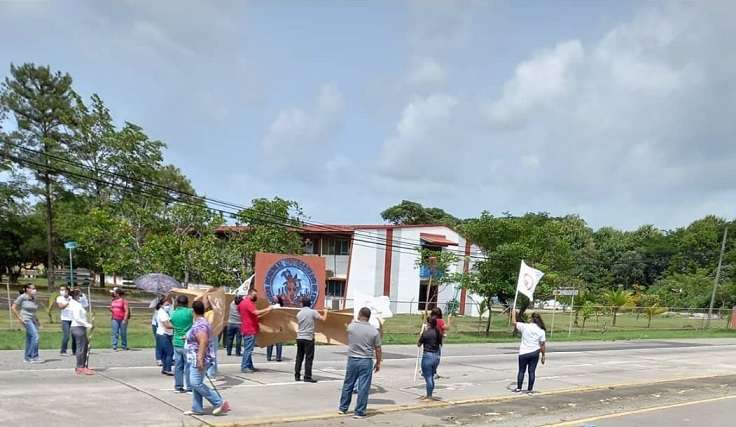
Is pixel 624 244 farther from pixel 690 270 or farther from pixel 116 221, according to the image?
pixel 116 221

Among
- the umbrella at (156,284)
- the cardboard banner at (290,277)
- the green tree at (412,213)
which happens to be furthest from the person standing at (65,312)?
the green tree at (412,213)

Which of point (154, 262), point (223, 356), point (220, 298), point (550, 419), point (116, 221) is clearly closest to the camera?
point (550, 419)

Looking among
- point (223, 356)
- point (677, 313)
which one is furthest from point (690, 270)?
point (223, 356)

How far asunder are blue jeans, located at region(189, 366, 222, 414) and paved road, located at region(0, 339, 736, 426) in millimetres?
226

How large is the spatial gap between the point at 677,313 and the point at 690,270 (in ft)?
97.6

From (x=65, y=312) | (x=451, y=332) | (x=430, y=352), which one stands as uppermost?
(x=430, y=352)

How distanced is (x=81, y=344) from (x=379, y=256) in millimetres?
38613

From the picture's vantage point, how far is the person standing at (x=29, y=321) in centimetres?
1442

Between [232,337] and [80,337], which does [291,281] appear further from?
[80,337]

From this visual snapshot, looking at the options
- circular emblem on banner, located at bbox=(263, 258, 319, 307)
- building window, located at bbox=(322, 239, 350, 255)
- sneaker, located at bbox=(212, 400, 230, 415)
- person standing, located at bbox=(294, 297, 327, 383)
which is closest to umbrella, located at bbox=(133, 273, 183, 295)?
circular emblem on banner, located at bbox=(263, 258, 319, 307)

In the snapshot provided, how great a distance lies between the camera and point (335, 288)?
53719 millimetres

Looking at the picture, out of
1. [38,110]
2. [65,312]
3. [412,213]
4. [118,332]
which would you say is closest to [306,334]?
[65,312]

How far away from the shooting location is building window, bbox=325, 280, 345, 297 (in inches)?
2099

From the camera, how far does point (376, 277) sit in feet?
168
